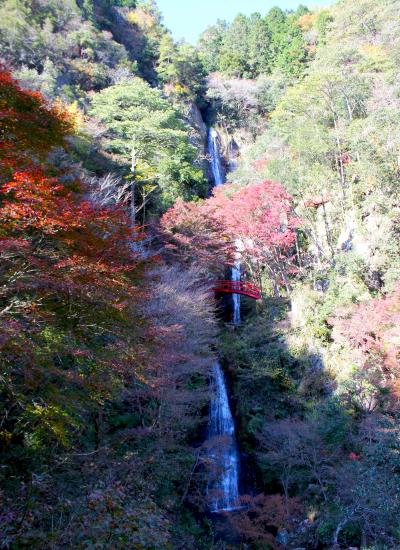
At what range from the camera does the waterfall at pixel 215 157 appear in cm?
2920

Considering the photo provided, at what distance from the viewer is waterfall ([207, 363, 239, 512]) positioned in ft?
37.3

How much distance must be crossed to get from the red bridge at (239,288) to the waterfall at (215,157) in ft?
38.6

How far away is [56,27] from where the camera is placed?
24.8 metres

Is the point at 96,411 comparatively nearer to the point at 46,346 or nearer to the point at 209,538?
the point at 46,346

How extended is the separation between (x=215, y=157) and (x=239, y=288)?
51.0 feet

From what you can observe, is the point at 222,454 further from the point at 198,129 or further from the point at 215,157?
the point at 198,129

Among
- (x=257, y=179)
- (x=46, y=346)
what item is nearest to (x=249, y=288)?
(x=257, y=179)

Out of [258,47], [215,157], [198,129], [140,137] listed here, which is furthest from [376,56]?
[258,47]

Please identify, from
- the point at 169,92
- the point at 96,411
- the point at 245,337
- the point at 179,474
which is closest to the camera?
the point at 96,411

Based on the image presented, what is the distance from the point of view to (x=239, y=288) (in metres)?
19.4

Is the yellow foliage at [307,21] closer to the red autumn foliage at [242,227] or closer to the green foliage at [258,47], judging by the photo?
the green foliage at [258,47]

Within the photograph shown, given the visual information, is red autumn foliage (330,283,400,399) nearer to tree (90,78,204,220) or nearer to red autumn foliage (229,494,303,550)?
red autumn foliage (229,494,303,550)

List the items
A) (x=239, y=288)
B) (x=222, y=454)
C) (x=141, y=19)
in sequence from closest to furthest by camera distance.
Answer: (x=222, y=454)
(x=239, y=288)
(x=141, y=19)

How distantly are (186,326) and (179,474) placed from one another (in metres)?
4.35
